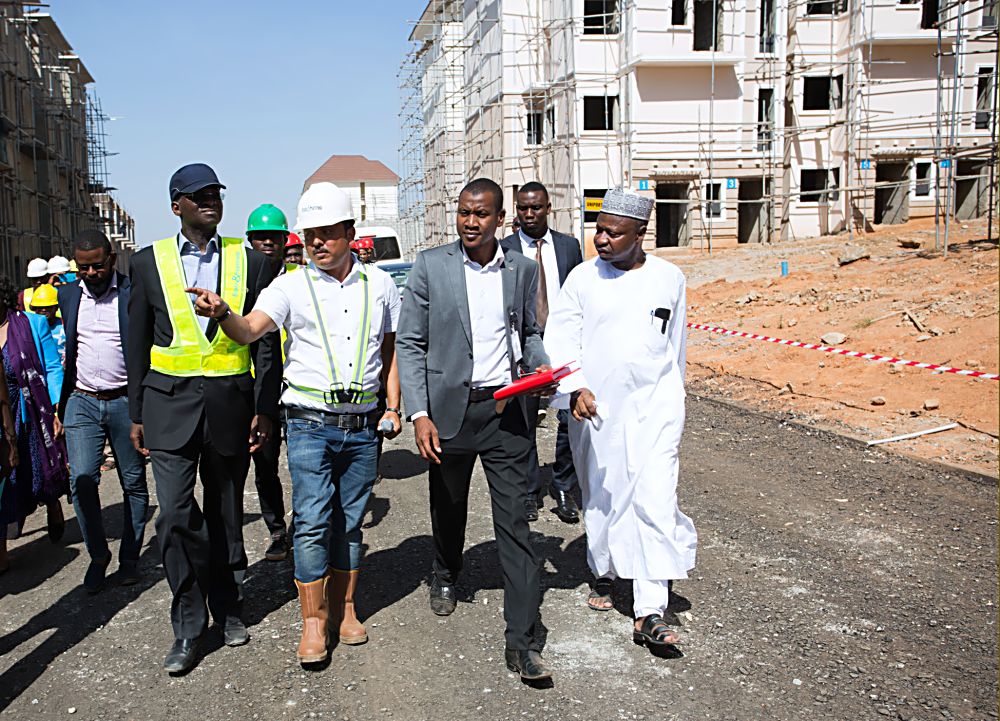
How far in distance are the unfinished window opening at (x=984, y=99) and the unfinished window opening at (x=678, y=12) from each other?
10723mm

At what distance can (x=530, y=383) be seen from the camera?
4.06 meters

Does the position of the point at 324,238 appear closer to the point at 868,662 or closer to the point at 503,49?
the point at 868,662

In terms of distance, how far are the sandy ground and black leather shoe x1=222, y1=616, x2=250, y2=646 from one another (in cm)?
584

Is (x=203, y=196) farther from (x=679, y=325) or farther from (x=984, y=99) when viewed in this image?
(x=984, y=99)

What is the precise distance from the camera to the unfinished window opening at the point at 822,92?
113ft

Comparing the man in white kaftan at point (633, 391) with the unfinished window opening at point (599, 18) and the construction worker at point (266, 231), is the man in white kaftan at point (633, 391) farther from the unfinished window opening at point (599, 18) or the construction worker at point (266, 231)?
the unfinished window opening at point (599, 18)

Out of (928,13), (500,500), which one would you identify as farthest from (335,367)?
(928,13)

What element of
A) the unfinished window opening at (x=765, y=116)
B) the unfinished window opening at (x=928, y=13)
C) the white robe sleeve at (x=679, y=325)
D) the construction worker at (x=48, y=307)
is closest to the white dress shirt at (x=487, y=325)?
the white robe sleeve at (x=679, y=325)

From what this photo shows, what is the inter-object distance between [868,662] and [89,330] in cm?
456

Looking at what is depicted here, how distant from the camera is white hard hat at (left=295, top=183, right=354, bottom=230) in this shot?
4.14 metres

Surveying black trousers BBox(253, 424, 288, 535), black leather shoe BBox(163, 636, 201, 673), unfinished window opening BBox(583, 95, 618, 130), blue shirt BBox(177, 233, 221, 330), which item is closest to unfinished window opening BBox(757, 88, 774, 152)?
unfinished window opening BBox(583, 95, 618, 130)

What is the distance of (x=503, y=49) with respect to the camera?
3581 cm

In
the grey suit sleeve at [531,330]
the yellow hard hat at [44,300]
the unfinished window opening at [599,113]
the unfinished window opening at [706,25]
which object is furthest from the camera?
the unfinished window opening at [599,113]

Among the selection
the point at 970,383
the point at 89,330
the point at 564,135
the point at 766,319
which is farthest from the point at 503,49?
the point at 89,330
